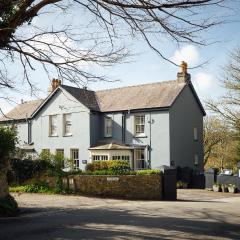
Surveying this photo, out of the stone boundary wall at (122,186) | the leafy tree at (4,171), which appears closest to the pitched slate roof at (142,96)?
the stone boundary wall at (122,186)

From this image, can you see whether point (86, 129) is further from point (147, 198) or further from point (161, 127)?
point (147, 198)

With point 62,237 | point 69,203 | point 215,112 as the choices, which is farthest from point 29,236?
point 215,112

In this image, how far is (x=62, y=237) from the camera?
1064 cm

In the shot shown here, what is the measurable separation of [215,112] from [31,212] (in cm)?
2355

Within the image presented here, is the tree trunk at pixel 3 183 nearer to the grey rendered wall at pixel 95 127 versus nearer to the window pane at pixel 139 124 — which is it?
the window pane at pixel 139 124

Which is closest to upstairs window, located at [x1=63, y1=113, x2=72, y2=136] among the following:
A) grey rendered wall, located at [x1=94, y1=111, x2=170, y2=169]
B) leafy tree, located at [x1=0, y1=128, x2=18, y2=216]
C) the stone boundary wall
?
grey rendered wall, located at [x1=94, y1=111, x2=170, y2=169]

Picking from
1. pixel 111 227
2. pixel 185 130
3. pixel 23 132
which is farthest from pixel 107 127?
pixel 111 227

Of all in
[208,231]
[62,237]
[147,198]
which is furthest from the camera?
[147,198]

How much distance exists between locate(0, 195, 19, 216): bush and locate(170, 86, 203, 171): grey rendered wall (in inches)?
791

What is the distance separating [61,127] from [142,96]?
7.54 metres

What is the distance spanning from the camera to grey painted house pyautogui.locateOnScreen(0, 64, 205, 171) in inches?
1367

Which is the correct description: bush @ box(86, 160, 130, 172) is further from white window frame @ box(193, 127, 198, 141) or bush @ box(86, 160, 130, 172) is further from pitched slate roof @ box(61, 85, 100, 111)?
white window frame @ box(193, 127, 198, 141)

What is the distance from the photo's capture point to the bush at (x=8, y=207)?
15117 millimetres

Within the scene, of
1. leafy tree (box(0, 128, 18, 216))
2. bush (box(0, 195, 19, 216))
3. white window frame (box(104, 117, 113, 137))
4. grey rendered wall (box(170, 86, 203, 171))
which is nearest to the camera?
bush (box(0, 195, 19, 216))
